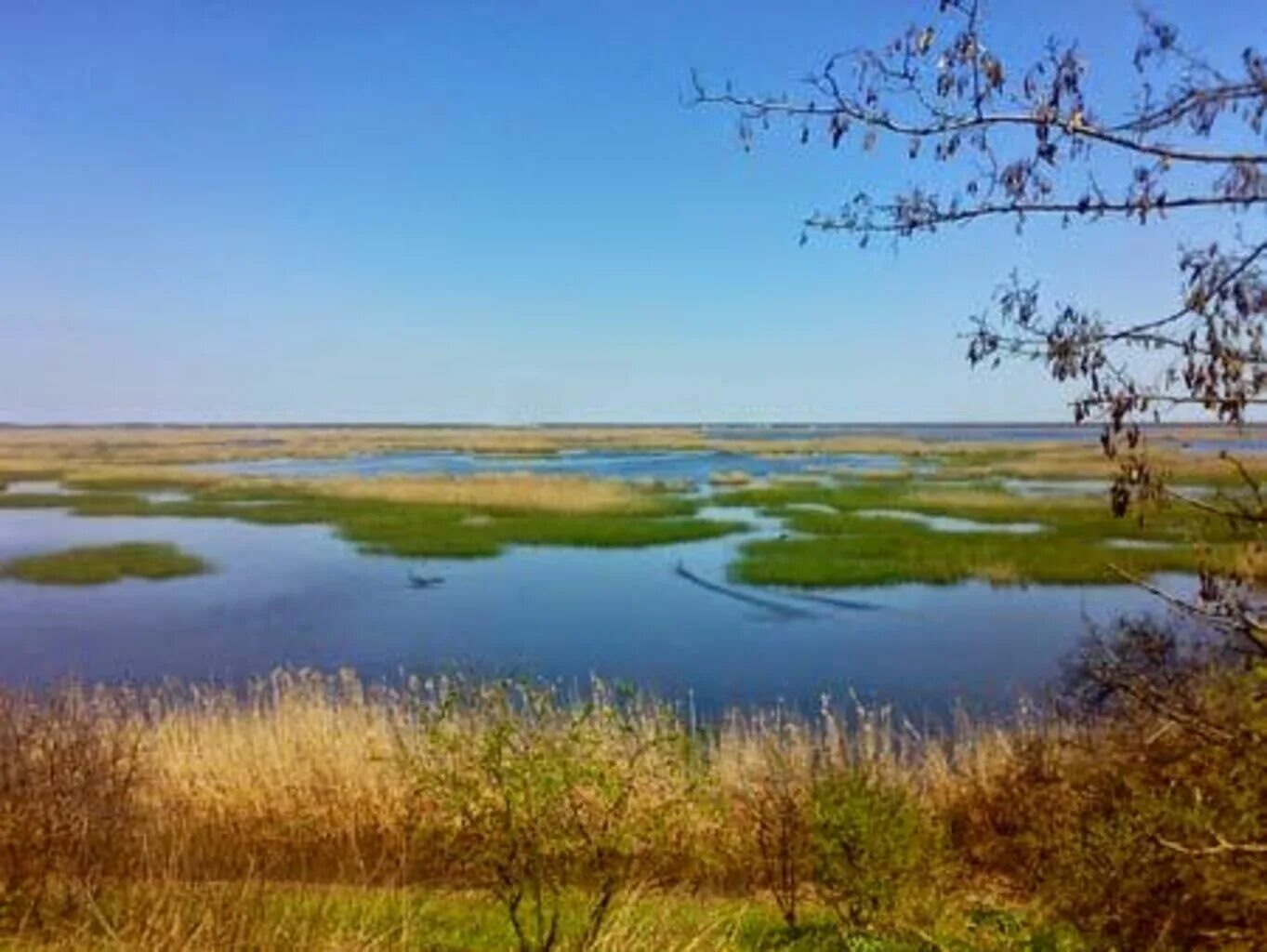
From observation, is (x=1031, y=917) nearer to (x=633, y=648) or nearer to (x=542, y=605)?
(x=633, y=648)

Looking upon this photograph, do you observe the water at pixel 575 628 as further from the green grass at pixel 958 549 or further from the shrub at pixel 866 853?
the shrub at pixel 866 853

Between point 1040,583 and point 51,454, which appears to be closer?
point 1040,583

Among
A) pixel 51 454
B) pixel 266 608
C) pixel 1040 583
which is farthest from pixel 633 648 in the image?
pixel 51 454

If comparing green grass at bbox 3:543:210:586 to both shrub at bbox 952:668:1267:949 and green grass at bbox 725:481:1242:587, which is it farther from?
shrub at bbox 952:668:1267:949

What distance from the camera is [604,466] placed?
3196 inches

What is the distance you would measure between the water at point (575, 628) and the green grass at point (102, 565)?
747mm

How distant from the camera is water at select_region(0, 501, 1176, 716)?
18.9 metres

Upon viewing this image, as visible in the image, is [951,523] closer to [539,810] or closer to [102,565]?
[102,565]

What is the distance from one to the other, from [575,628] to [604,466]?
58.5 metres

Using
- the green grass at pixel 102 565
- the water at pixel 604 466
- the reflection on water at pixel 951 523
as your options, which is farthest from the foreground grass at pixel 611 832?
the water at pixel 604 466

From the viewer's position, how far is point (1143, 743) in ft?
26.6

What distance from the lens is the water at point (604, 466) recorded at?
69500mm

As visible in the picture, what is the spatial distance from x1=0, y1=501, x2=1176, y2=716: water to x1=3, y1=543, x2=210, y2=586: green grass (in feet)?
2.45

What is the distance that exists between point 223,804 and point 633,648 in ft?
33.2
